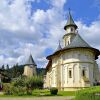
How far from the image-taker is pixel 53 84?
60000 mm

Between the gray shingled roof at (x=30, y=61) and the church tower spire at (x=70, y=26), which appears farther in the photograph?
the gray shingled roof at (x=30, y=61)

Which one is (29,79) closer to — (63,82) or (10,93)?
(10,93)

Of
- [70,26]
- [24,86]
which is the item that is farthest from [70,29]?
[24,86]

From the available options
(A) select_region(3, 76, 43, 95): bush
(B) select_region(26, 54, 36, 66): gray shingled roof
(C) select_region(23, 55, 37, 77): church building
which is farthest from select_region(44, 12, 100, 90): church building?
(B) select_region(26, 54, 36, 66): gray shingled roof

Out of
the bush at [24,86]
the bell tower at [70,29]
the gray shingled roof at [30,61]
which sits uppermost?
the bell tower at [70,29]

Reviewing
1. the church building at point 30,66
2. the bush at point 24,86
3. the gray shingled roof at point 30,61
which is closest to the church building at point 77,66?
the bush at point 24,86

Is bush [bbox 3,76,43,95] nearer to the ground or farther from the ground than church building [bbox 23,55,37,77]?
nearer to the ground

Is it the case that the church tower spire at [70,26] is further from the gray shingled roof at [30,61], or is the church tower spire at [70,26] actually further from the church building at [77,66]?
the gray shingled roof at [30,61]

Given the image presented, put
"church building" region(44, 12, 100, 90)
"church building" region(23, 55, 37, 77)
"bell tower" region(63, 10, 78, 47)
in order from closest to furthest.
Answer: "church building" region(44, 12, 100, 90), "bell tower" region(63, 10, 78, 47), "church building" region(23, 55, 37, 77)

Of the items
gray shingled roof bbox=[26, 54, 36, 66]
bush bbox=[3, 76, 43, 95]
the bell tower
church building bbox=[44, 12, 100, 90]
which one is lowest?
bush bbox=[3, 76, 43, 95]

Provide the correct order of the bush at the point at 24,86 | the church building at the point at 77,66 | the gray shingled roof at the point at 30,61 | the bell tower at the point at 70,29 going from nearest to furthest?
the bush at the point at 24,86 → the church building at the point at 77,66 → the bell tower at the point at 70,29 → the gray shingled roof at the point at 30,61

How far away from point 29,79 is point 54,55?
61.0 feet

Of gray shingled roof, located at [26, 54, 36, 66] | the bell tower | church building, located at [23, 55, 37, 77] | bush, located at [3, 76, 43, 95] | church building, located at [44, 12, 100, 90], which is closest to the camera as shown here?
bush, located at [3, 76, 43, 95]

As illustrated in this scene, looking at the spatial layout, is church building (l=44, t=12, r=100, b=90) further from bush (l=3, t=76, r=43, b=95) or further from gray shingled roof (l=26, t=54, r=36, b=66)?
gray shingled roof (l=26, t=54, r=36, b=66)
